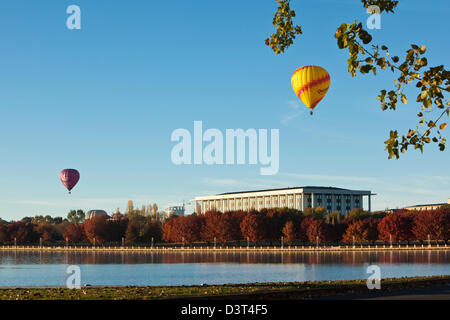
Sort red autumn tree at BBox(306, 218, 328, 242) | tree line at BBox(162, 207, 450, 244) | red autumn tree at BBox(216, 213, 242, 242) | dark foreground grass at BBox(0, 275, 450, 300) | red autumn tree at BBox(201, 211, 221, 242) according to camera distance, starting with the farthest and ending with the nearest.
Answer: red autumn tree at BBox(201, 211, 221, 242) → red autumn tree at BBox(216, 213, 242, 242) → red autumn tree at BBox(306, 218, 328, 242) → tree line at BBox(162, 207, 450, 244) → dark foreground grass at BBox(0, 275, 450, 300)

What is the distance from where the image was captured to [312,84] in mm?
49438

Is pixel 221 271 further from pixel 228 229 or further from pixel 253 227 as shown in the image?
pixel 228 229

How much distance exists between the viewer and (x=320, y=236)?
17350 cm

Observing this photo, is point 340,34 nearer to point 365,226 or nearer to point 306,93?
point 306,93

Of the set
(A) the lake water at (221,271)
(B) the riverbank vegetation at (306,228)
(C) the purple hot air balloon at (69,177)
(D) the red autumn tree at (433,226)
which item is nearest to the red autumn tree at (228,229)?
(B) the riverbank vegetation at (306,228)

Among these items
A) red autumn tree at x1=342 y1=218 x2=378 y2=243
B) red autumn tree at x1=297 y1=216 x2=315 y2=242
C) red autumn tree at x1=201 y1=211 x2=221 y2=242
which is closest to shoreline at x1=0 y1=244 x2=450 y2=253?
red autumn tree at x1=342 y1=218 x2=378 y2=243

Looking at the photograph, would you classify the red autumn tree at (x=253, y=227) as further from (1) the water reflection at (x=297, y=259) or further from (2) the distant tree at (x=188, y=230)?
(1) the water reflection at (x=297, y=259)

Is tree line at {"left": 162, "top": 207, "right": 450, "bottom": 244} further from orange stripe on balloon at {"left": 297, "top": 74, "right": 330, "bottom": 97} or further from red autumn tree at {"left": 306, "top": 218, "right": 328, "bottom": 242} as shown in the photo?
orange stripe on balloon at {"left": 297, "top": 74, "right": 330, "bottom": 97}

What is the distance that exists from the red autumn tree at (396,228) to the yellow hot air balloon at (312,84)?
400 feet

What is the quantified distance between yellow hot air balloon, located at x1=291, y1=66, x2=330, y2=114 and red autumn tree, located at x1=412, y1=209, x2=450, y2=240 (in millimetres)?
121325

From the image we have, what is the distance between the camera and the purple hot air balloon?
120812 millimetres

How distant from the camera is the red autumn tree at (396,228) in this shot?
16525cm

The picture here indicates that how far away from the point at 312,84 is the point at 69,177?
81288mm
